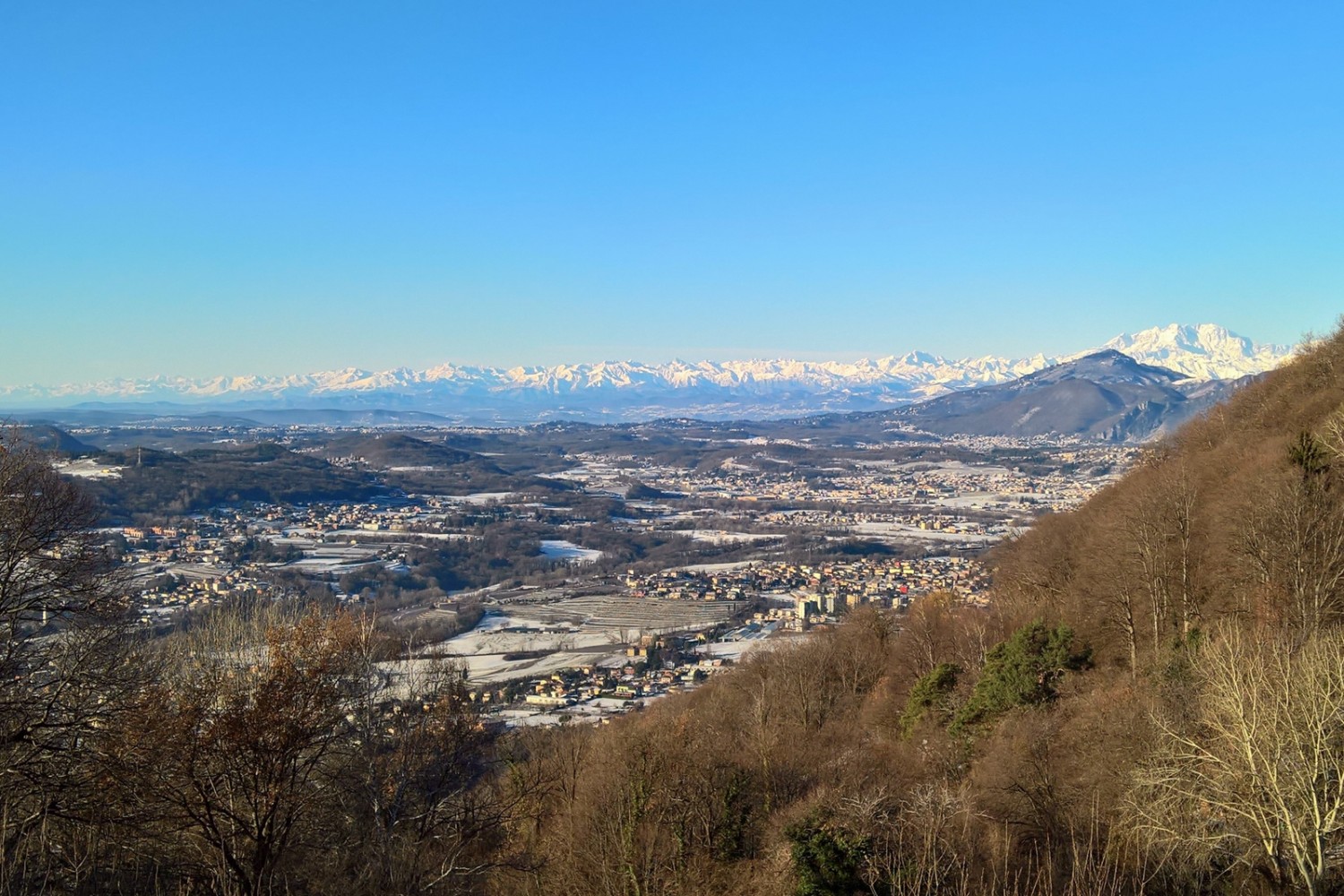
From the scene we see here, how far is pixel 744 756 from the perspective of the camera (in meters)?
14.8

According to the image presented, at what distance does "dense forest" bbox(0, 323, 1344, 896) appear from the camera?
7.83 metres

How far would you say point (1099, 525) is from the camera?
21094 mm

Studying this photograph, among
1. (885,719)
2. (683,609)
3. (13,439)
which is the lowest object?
(683,609)

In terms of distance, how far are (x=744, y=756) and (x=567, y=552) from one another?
50285 millimetres

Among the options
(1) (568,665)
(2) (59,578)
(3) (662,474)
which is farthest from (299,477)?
(2) (59,578)

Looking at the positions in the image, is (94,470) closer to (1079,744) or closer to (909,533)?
(909,533)

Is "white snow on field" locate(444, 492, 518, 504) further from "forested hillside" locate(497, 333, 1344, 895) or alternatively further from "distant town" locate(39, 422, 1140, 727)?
"forested hillside" locate(497, 333, 1344, 895)

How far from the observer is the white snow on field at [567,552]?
6172cm

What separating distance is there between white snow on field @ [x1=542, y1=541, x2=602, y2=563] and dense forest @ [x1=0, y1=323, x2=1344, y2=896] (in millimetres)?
42765

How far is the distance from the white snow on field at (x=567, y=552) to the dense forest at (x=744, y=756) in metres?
42.8

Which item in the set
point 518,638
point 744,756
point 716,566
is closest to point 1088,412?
point 716,566

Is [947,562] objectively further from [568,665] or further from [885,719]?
[885,719]

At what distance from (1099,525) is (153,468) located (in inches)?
2760

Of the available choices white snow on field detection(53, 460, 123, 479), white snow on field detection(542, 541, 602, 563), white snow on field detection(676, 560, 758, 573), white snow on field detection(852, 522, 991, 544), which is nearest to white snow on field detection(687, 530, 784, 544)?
white snow on field detection(852, 522, 991, 544)
